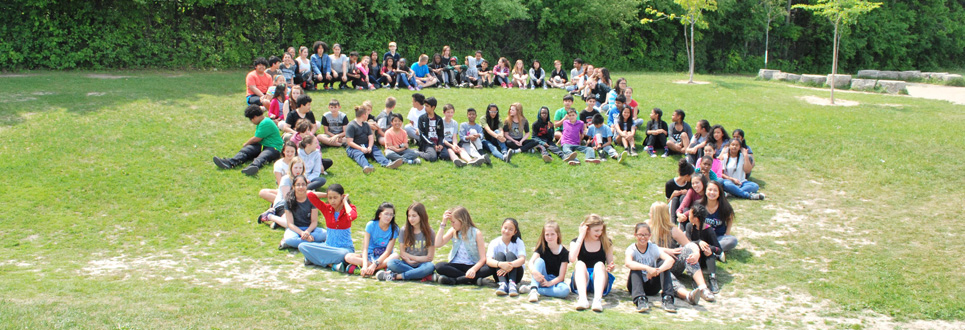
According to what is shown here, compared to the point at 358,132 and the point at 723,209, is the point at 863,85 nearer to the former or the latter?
the point at 723,209

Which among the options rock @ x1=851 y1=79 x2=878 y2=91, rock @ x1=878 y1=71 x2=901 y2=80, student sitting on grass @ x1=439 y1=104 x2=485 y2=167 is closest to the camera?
student sitting on grass @ x1=439 y1=104 x2=485 y2=167

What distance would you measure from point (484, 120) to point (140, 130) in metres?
6.03

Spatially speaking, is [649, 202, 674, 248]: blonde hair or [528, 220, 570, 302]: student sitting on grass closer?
[528, 220, 570, 302]: student sitting on grass

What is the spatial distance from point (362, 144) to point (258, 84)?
131 inches

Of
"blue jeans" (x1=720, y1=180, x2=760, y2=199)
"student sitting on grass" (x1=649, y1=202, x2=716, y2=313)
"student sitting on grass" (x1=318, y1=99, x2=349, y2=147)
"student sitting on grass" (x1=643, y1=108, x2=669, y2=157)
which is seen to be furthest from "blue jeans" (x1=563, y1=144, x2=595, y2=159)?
"student sitting on grass" (x1=649, y1=202, x2=716, y2=313)

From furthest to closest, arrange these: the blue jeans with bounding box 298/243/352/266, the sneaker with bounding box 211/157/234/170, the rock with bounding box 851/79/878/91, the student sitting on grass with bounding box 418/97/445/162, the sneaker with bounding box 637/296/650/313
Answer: the rock with bounding box 851/79/878/91
the student sitting on grass with bounding box 418/97/445/162
the sneaker with bounding box 211/157/234/170
the blue jeans with bounding box 298/243/352/266
the sneaker with bounding box 637/296/650/313

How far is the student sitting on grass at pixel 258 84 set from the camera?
1359 centimetres

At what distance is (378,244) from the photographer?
7.55m

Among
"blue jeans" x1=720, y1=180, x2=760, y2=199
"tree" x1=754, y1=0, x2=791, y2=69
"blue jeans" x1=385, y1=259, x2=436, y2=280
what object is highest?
"tree" x1=754, y1=0, x2=791, y2=69

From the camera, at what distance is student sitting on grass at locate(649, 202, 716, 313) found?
698cm

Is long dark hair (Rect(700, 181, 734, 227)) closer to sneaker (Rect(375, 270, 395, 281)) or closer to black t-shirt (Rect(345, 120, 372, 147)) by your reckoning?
sneaker (Rect(375, 270, 395, 281))

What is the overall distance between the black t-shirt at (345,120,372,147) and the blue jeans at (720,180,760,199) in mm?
5866

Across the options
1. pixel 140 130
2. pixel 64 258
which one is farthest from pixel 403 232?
pixel 140 130

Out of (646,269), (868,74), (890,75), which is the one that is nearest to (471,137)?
(646,269)
